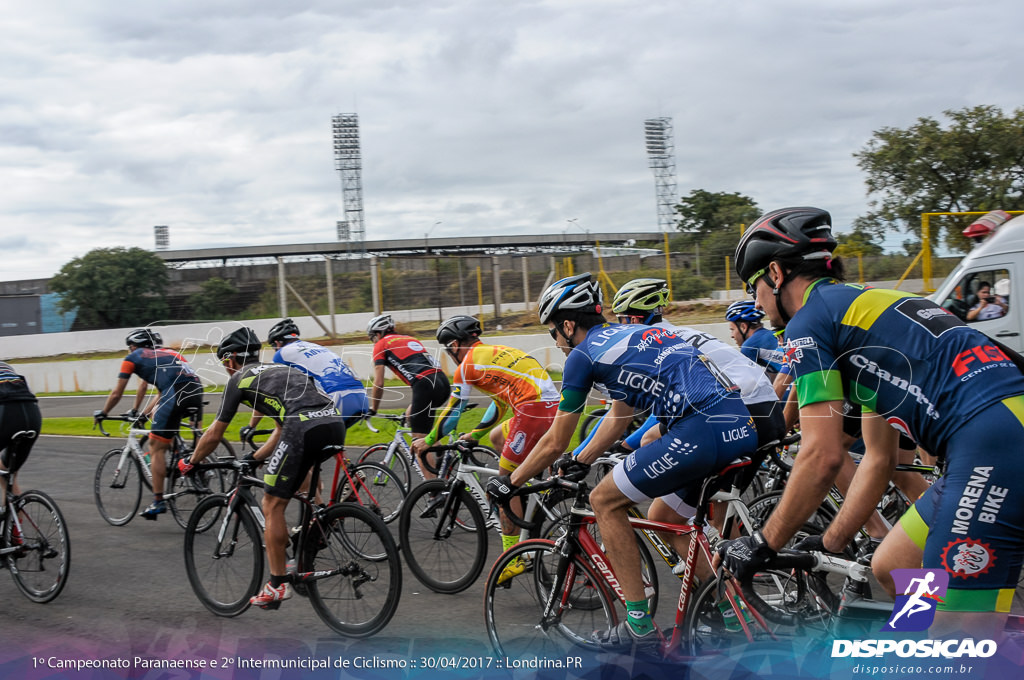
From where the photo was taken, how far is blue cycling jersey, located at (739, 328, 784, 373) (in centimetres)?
712

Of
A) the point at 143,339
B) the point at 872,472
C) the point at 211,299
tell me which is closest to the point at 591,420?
the point at 143,339

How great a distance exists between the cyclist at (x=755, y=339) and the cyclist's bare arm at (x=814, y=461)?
159 inches

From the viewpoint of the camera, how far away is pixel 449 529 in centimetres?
591

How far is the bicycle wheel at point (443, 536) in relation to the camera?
5840 millimetres

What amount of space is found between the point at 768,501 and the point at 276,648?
3060 millimetres

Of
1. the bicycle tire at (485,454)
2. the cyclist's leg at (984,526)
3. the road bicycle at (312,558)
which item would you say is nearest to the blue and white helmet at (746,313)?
the bicycle tire at (485,454)

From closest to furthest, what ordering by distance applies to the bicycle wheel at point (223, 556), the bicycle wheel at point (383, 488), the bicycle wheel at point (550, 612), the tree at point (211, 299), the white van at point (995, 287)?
the bicycle wheel at point (550, 612) < the bicycle wheel at point (223, 556) < the bicycle wheel at point (383, 488) < the white van at point (995, 287) < the tree at point (211, 299)

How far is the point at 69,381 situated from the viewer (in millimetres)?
25438

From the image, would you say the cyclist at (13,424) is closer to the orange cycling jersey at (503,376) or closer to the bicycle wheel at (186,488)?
the bicycle wheel at (186,488)

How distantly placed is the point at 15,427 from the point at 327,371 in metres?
2.36

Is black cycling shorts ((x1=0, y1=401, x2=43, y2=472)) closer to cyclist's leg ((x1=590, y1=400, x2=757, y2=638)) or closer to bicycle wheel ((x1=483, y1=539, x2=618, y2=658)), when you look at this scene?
bicycle wheel ((x1=483, y1=539, x2=618, y2=658))

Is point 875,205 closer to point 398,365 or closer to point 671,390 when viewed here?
point 398,365

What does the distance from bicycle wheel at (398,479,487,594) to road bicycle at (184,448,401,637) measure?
0.78 meters

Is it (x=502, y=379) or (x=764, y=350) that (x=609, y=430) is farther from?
(x=764, y=350)
